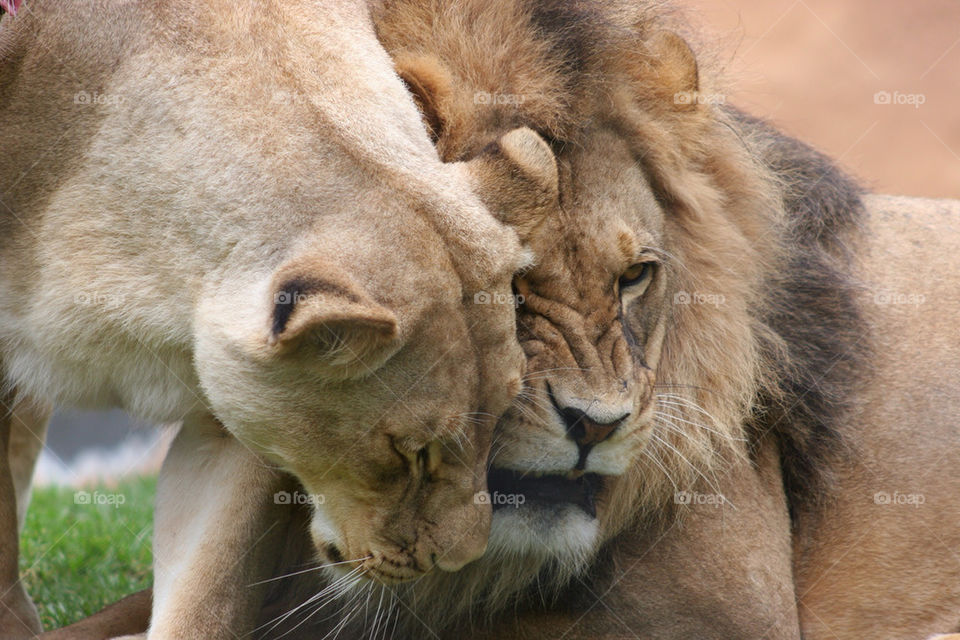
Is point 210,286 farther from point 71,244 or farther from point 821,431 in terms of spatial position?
point 821,431

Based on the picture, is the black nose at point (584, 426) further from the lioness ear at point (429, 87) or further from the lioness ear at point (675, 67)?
the lioness ear at point (675, 67)

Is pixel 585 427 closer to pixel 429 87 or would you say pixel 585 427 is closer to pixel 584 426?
pixel 584 426

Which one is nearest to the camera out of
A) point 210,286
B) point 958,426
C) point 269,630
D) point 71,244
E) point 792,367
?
point 210,286

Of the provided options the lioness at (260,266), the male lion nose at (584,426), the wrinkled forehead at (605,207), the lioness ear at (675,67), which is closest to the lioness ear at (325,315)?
the lioness at (260,266)

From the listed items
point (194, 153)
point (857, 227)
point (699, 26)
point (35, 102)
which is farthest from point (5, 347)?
point (857, 227)

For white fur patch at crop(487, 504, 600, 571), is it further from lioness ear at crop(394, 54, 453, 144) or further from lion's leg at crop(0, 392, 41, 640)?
lion's leg at crop(0, 392, 41, 640)

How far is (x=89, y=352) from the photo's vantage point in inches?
125

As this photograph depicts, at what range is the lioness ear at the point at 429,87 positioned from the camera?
3.20 meters

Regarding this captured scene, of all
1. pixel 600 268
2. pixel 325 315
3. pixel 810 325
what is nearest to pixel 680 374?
pixel 600 268

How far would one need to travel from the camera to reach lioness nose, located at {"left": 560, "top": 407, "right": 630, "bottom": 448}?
3.05 metres

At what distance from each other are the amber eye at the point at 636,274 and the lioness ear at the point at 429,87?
65cm

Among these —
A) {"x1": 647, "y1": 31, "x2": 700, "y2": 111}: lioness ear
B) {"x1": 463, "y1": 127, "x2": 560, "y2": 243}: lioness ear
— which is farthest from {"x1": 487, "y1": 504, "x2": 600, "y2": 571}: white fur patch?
{"x1": 647, "y1": 31, "x2": 700, "y2": 111}: lioness ear

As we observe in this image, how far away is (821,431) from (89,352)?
8.08ft

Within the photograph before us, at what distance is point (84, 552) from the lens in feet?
17.7
